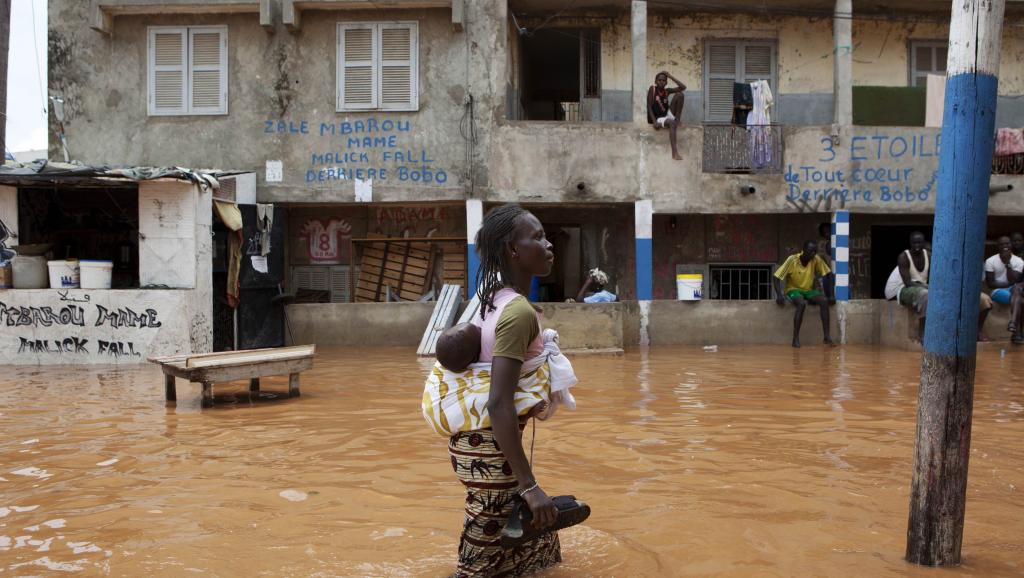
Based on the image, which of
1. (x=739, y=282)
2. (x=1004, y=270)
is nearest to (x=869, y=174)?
(x=1004, y=270)

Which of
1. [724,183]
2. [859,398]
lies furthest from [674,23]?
[859,398]

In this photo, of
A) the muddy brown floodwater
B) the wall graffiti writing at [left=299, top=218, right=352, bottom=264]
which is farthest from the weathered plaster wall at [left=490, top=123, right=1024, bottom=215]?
the muddy brown floodwater

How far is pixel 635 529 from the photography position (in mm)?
4062

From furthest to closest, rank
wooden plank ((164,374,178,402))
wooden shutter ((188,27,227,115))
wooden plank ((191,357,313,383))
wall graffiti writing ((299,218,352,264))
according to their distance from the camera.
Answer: wall graffiti writing ((299,218,352,264)) < wooden shutter ((188,27,227,115)) < wooden plank ((164,374,178,402)) < wooden plank ((191,357,313,383))

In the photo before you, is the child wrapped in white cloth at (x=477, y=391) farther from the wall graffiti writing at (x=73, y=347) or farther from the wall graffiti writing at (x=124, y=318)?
the wall graffiti writing at (x=73, y=347)

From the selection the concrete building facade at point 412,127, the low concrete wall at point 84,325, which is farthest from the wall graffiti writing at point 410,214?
the low concrete wall at point 84,325

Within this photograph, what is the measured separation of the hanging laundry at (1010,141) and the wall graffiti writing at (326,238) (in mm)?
12720

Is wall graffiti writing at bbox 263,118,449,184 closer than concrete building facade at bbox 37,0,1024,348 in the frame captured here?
No

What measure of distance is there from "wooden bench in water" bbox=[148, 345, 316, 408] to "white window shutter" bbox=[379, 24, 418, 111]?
8.26m

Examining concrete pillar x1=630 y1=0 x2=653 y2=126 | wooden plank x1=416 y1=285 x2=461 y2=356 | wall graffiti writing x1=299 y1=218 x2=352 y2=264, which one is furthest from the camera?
wall graffiti writing x1=299 y1=218 x2=352 y2=264

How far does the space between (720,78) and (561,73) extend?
4.70 metres

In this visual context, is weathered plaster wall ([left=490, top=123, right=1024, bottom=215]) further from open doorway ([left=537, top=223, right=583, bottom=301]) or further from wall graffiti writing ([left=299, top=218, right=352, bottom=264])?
wall graffiti writing ([left=299, top=218, right=352, bottom=264])

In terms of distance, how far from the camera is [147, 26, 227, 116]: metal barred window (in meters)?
16.0

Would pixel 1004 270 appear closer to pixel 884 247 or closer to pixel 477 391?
pixel 884 247
